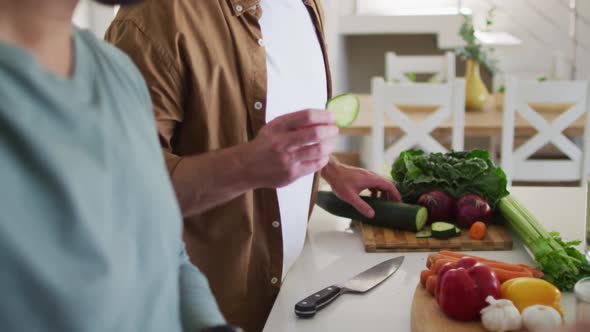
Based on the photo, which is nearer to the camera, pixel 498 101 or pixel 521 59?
pixel 498 101

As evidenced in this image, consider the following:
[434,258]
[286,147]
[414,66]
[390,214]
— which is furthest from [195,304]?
[414,66]

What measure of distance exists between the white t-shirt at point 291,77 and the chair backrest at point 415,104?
1912 mm

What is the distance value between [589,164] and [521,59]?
2364mm

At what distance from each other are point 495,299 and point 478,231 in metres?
0.48

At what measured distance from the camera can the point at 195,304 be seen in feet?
2.74

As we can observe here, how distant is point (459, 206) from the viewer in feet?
5.75

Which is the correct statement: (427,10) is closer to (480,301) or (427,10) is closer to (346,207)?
(346,207)

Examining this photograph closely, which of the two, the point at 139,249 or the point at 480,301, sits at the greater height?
the point at 139,249

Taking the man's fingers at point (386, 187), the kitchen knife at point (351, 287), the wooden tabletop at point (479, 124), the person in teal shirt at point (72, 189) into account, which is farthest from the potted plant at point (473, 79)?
the person in teal shirt at point (72, 189)

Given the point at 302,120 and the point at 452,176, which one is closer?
the point at 302,120

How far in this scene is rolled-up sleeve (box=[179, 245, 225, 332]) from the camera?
82 centimetres

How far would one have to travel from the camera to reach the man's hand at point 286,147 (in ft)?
3.84

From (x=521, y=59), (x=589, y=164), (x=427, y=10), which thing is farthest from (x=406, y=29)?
(x=589, y=164)

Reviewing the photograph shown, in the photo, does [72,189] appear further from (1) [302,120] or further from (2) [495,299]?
(2) [495,299]
